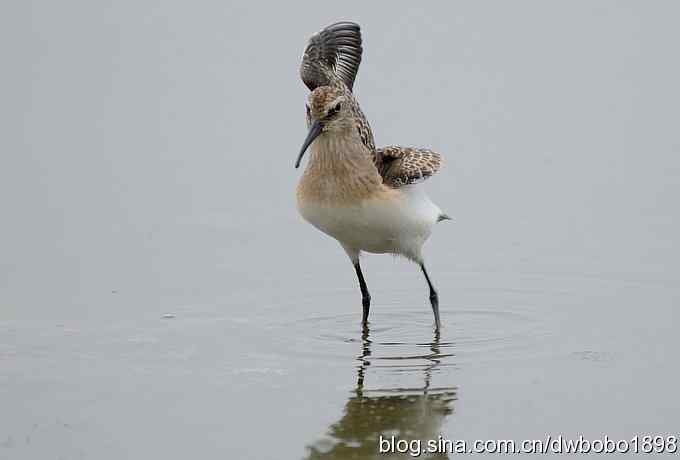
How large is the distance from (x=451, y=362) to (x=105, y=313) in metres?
2.81

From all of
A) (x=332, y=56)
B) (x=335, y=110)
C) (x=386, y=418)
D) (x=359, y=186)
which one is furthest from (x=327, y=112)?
(x=386, y=418)

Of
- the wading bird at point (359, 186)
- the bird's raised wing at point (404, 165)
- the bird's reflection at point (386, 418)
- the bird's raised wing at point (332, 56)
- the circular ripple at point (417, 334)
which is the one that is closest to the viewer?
the bird's reflection at point (386, 418)

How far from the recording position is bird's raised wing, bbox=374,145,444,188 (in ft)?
28.8

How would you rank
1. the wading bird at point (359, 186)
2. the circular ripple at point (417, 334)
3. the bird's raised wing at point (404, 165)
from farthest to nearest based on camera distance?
the bird's raised wing at point (404, 165) → the wading bird at point (359, 186) → the circular ripple at point (417, 334)

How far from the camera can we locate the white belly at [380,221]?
846cm

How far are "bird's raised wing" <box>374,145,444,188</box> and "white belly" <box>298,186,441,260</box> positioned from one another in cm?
10

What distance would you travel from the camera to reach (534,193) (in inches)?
506

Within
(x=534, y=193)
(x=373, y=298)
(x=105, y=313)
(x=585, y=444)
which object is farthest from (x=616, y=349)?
(x=534, y=193)

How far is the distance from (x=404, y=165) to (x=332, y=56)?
1454mm

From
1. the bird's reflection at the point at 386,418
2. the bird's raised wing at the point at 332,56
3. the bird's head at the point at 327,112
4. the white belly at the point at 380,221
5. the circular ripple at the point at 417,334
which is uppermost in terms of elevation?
the bird's raised wing at the point at 332,56

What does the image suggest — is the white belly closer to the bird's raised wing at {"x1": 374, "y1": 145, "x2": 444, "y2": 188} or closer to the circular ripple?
the bird's raised wing at {"x1": 374, "y1": 145, "x2": 444, "y2": 188}

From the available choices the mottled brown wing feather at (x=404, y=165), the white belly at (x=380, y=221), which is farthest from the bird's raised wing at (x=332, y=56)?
the white belly at (x=380, y=221)

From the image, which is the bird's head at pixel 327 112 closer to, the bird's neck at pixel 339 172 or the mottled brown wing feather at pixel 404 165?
the bird's neck at pixel 339 172

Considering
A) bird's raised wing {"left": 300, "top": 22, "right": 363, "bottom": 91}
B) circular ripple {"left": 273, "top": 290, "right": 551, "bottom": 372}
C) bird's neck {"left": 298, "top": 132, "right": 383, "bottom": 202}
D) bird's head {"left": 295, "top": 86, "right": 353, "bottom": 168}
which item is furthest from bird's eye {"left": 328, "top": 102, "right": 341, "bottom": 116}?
circular ripple {"left": 273, "top": 290, "right": 551, "bottom": 372}
